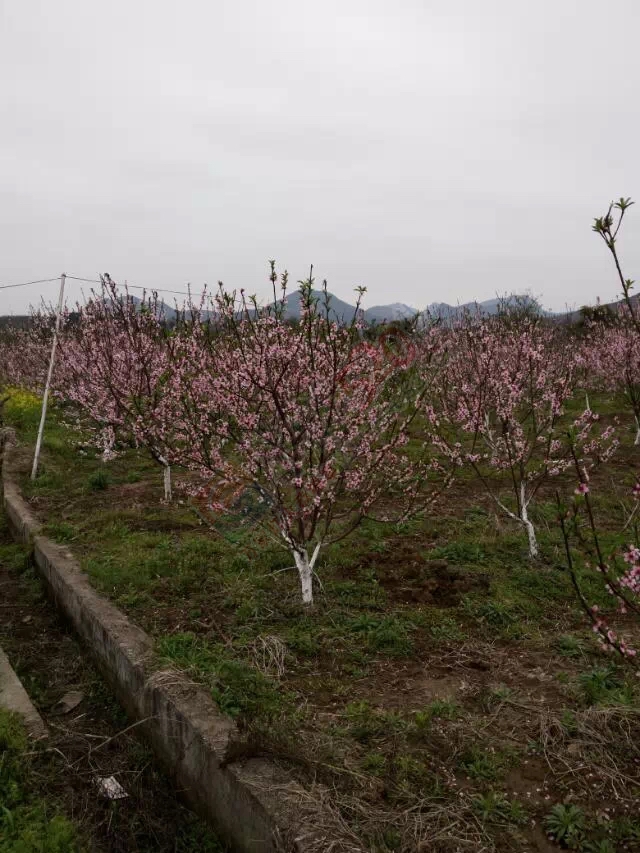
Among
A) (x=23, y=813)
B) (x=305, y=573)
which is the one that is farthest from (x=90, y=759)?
(x=305, y=573)

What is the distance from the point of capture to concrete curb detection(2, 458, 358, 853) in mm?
3146

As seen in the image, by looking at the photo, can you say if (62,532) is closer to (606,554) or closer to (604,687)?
(604,687)

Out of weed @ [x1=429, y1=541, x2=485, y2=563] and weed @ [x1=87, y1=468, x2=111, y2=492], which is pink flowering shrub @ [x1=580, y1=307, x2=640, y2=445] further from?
weed @ [x1=87, y1=468, x2=111, y2=492]

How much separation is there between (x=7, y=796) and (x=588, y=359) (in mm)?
20444

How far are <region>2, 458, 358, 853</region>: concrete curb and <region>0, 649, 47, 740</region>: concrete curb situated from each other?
0.72 m

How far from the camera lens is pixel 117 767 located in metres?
4.30

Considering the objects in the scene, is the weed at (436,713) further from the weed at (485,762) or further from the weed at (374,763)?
the weed at (374,763)

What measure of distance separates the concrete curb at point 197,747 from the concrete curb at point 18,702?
2.36 feet

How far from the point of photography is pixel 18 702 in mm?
4672

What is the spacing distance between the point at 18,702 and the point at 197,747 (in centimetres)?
181

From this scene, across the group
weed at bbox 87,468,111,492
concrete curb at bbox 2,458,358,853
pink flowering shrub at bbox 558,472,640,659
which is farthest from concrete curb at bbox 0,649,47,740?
weed at bbox 87,468,111,492

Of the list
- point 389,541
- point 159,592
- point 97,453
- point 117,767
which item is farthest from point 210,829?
point 97,453

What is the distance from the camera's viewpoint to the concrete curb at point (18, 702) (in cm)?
439

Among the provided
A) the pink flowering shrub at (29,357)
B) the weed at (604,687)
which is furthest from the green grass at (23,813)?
the pink flowering shrub at (29,357)
